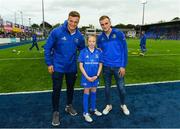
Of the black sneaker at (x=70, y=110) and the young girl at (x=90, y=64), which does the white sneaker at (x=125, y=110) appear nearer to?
the young girl at (x=90, y=64)

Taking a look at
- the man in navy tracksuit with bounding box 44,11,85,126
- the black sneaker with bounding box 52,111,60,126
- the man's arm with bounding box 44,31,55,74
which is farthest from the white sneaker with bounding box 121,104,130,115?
the man's arm with bounding box 44,31,55,74

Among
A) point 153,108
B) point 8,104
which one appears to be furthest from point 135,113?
point 8,104

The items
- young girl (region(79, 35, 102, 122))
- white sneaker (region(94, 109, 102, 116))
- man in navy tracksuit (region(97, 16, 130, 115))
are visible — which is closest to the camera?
young girl (region(79, 35, 102, 122))

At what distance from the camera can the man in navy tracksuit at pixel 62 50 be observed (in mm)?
4789

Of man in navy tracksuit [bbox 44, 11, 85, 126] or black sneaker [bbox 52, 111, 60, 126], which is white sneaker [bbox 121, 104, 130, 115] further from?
black sneaker [bbox 52, 111, 60, 126]

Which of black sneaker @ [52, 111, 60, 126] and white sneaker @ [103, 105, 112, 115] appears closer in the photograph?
black sneaker @ [52, 111, 60, 126]

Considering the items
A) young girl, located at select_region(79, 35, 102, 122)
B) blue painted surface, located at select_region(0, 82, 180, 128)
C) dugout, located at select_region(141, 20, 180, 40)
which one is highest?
dugout, located at select_region(141, 20, 180, 40)

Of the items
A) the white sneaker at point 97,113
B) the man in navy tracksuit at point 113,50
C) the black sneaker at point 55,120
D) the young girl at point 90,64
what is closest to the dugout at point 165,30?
the man in navy tracksuit at point 113,50

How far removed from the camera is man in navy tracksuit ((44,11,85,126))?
Result: 479 centimetres

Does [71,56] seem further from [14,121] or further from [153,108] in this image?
[153,108]

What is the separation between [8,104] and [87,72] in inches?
88.7

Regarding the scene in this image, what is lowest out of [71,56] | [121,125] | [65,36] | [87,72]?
[121,125]

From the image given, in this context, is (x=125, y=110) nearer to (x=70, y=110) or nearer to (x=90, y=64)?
(x=70, y=110)

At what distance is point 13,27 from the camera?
57.5 meters
